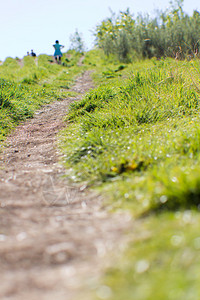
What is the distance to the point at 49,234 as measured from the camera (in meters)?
1.87

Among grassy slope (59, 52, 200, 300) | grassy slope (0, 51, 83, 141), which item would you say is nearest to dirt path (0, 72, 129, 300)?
grassy slope (59, 52, 200, 300)

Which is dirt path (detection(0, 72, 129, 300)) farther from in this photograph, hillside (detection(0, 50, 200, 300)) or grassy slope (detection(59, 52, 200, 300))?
grassy slope (detection(59, 52, 200, 300))

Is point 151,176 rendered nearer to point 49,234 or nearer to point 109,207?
point 109,207

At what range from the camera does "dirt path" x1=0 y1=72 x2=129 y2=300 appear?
137 cm

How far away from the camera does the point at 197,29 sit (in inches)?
450

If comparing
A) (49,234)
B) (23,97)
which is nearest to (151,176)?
(49,234)

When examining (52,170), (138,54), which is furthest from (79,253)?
(138,54)

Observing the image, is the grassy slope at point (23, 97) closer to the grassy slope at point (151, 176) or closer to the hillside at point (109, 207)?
the hillside at point (109, 207)

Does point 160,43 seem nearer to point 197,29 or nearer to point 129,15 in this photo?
point 197,29

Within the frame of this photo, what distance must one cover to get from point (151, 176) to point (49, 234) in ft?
3.08

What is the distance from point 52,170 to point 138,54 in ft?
37.7

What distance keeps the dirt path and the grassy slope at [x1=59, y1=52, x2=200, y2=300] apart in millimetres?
135

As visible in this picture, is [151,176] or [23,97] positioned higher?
[23,97]

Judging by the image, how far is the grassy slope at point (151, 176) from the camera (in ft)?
4.23
